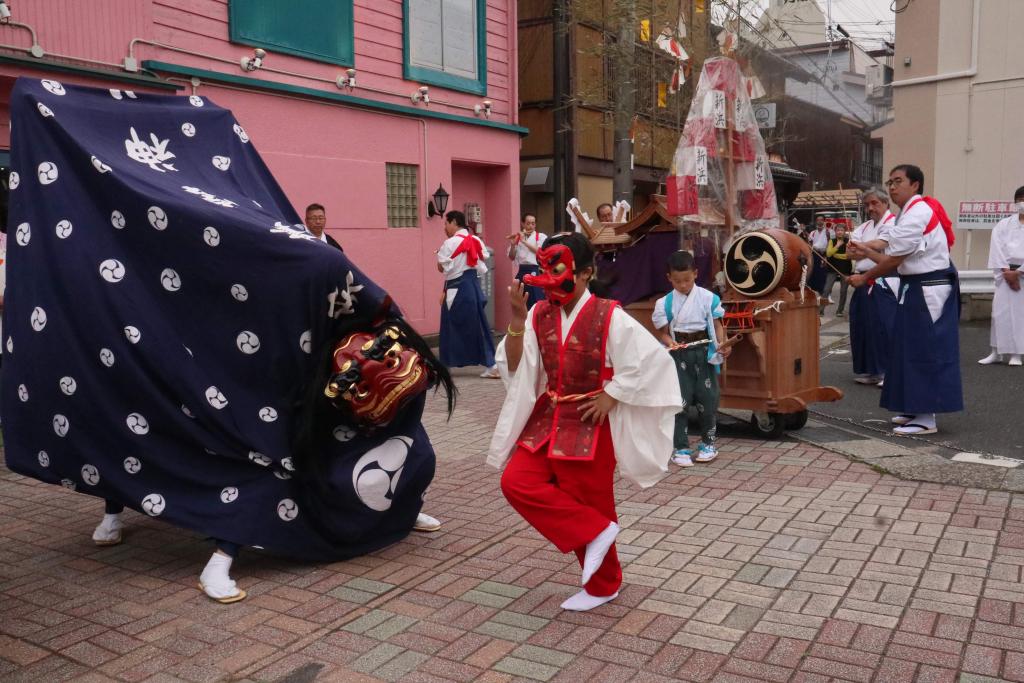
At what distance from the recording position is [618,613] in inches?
151

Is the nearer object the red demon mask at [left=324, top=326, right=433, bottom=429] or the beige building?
the red demon mask at [left=324, top=326, right=433, bottom=429]

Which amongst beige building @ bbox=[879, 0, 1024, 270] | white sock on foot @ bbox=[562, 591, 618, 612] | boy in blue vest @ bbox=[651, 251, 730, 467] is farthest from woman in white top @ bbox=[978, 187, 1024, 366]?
white sock on foot @ bbox=[562, 591, 618, 612]

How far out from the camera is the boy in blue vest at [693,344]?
6.36 metres

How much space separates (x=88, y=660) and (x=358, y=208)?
8.83 meters

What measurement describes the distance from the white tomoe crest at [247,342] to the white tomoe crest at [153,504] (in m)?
0.77

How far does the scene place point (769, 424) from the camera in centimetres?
716

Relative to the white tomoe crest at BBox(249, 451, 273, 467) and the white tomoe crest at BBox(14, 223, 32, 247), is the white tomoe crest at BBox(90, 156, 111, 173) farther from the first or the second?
the white tomoe crest at BBox(249, 451, 273, 467)

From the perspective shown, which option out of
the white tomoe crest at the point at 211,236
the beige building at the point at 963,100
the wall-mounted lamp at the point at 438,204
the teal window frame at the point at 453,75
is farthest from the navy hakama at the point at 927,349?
the beige building at the point at 963,100

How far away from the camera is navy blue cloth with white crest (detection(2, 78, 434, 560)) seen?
4.11m

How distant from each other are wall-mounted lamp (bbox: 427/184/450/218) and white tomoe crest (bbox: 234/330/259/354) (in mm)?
8901

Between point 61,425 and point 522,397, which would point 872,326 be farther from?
→ point 61,425

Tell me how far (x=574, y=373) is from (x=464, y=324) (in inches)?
260

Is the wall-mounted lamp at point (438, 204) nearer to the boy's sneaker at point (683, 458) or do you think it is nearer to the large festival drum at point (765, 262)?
the large festival drum at point (765, 262)

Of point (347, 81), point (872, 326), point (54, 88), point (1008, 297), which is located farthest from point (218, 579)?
point (1008, 297)
